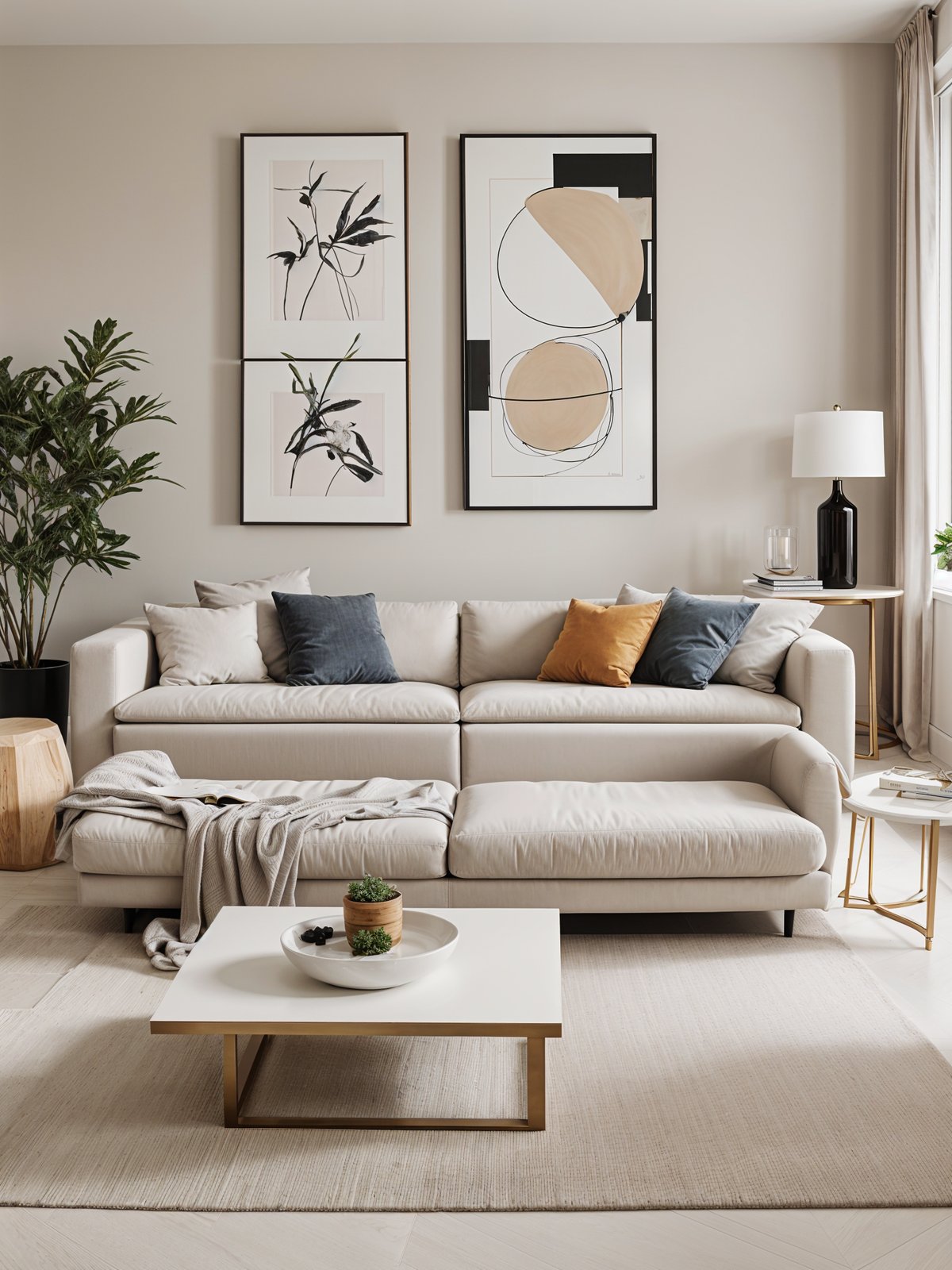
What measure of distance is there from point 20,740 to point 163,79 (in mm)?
3044

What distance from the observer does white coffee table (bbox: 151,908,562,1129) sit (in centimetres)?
196

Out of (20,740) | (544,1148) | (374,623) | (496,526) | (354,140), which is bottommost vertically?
(544,1148)

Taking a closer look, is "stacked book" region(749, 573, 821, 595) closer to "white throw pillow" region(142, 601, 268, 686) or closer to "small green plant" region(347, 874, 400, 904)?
"white throw pillow" region(142, 601, 268, 686)

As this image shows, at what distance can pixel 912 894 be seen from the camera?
3.30 meters

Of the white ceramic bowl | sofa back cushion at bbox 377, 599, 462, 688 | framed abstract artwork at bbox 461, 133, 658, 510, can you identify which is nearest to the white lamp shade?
framed abstract artwork at bbox 461, 133, 658, 510

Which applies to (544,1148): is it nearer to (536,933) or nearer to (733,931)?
(536,933)

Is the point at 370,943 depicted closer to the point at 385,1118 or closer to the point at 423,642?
the point at 385,1118

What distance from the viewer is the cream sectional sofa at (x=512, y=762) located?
2.88 m

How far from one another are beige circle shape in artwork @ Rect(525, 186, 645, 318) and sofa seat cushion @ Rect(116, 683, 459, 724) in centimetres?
215

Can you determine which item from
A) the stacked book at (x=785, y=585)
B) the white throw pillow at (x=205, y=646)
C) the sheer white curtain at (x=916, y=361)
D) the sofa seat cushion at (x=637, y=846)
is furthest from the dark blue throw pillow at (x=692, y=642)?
the white throw pillow at (x=205, y=646)

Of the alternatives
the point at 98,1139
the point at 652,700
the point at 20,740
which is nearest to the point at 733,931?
the point at 652,700

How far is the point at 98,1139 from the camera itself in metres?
2.03

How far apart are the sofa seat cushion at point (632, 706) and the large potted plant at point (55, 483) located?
1.83 metres

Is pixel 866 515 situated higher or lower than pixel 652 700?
higher
